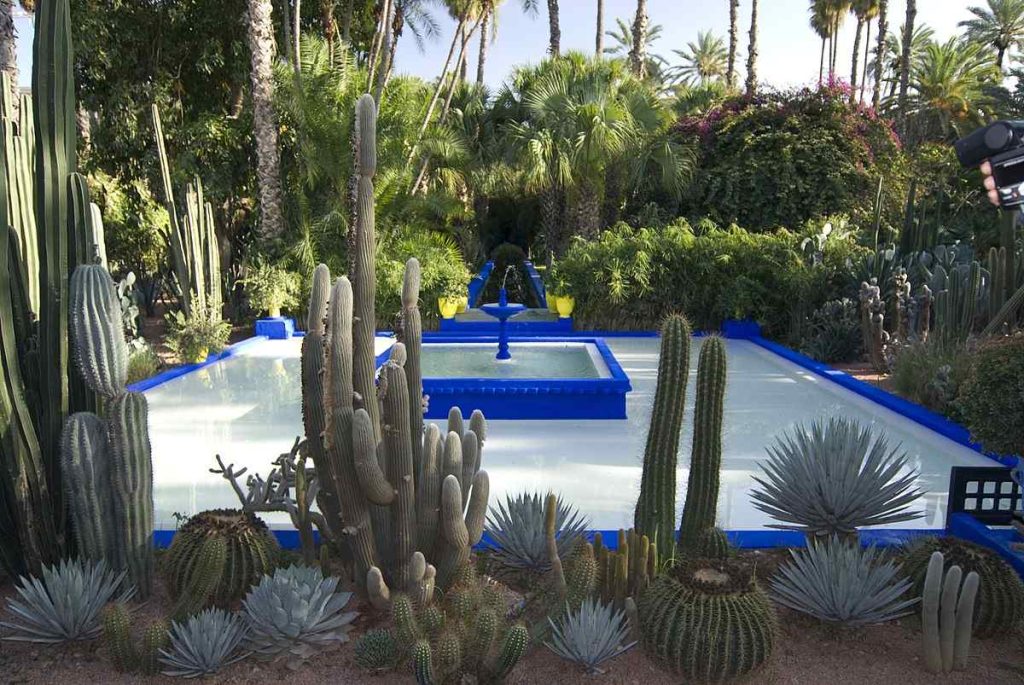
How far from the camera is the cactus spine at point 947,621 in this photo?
107 inches

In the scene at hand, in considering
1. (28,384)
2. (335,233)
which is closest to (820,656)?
(28,384)

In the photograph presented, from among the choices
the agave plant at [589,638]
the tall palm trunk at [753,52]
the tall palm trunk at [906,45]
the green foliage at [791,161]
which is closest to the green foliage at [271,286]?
the green foliage at [791,161]

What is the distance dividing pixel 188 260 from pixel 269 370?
2137 millimetres

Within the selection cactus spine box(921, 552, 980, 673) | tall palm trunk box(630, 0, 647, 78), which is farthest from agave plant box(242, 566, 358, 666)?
tall palm trunk box(630, 0, 647, 78)

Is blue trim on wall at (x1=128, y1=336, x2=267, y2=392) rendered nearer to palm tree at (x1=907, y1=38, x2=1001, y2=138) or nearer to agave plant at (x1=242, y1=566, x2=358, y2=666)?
agave plant at (x1=242, y1=566, x2=358, y2=666)

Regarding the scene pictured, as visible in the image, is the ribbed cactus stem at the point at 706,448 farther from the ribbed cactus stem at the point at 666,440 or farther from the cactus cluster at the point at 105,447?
the cactus cluster at the point at 105,447

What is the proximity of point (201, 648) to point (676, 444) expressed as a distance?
1988 millimetres

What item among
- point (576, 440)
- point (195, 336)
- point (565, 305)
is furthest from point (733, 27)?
point (576, 440)

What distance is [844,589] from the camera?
9.73ft

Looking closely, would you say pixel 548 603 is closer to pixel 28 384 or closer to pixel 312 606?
pixel 312 606

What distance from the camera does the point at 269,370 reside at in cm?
978

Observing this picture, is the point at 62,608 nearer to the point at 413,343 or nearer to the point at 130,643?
the point at 130,643

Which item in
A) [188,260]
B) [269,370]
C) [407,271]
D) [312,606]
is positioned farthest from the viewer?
[188,260]

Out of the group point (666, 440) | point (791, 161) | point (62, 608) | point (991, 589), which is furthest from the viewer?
point (791, 161)
